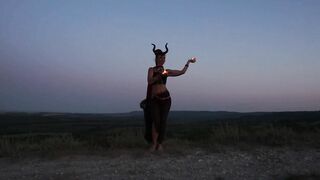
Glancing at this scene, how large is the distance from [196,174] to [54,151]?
3625mm


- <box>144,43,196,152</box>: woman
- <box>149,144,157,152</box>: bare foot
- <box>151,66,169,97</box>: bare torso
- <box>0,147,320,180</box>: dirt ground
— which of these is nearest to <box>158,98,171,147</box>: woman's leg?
<box>144,43,196,152</box>: woman

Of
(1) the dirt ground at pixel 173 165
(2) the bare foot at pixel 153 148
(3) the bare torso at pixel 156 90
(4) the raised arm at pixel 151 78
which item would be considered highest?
(4) the raised arm at pixel 151 78

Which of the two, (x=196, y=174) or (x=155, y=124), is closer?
(x=196, y=174)

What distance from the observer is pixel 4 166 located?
9688 millimetres

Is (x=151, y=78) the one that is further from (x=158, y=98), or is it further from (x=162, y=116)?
(x=162, y=116)

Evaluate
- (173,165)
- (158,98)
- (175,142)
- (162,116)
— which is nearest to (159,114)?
(162,116)

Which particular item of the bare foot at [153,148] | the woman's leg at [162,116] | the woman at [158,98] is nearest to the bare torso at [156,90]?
the woman at [158,98]

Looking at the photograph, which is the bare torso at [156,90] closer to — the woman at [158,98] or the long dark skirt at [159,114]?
the woman at [158,98]

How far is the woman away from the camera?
11.0 meters

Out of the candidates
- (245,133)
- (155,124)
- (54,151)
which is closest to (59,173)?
(54,151)

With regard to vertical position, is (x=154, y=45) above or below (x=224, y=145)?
above

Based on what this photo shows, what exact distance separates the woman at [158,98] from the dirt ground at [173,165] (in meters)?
0.52

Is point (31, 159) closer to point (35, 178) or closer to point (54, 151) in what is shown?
point (54, 151)

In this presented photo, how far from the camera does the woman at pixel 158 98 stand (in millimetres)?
10953
